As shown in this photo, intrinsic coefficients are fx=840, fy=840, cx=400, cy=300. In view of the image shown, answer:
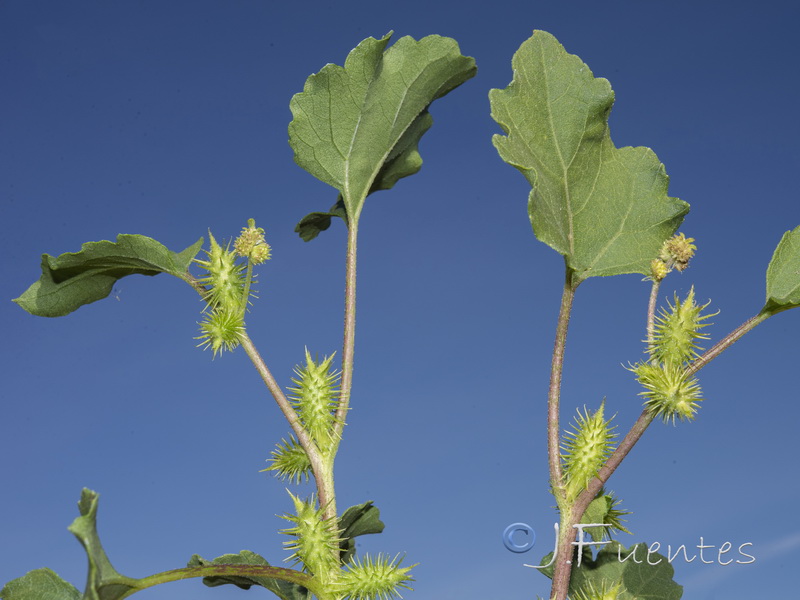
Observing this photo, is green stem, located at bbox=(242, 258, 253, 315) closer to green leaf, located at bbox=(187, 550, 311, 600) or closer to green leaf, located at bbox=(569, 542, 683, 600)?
green leaf, located at bbox=(187, 550, 311, 600)

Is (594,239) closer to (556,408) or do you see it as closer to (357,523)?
(556,408)

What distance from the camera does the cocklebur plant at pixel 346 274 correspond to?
2.35 meters

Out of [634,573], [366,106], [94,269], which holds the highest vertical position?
[366,106]

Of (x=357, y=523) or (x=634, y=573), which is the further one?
(x=357, y=523)

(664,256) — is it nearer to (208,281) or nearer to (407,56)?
(407,56)

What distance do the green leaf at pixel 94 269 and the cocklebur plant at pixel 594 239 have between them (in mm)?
1124

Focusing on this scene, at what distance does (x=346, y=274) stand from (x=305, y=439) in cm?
58

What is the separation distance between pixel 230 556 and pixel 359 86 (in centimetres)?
158

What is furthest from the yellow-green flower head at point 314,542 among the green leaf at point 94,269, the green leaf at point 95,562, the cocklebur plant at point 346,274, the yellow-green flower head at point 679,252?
the yellow-green flower head at point 679,252

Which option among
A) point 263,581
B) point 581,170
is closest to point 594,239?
point 581,170

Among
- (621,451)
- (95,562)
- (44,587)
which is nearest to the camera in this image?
(95,562)

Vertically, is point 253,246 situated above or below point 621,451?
above

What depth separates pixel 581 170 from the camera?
2.71 metres

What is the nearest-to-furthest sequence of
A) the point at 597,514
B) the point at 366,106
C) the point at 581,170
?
the point at 597,514
the point at 581,170
the point at 366,106
